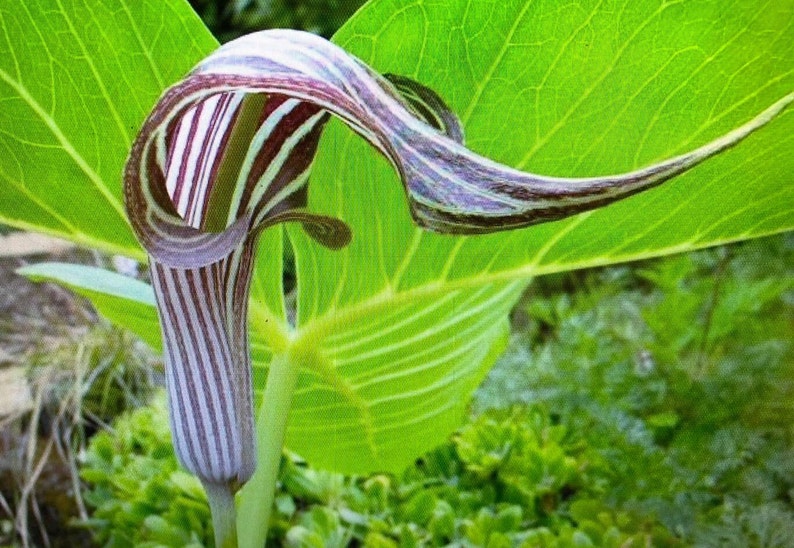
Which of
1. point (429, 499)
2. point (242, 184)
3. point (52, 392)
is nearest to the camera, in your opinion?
point (242, 184)

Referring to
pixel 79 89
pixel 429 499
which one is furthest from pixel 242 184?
pixel 429 499

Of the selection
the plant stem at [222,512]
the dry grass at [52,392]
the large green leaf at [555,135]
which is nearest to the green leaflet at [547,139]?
the large green leaf at [555,135]

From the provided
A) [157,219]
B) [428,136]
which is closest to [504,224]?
[428,136]

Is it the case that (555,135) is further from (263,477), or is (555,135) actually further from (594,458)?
(594,458)

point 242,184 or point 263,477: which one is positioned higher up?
point 242,184

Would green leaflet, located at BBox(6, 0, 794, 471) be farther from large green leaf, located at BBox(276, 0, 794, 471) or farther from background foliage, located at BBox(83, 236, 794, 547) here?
background foliage, located at BBox(83, 236, 794, 547)

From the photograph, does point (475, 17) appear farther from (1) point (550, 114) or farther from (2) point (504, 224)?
(2) point (504, 224)
